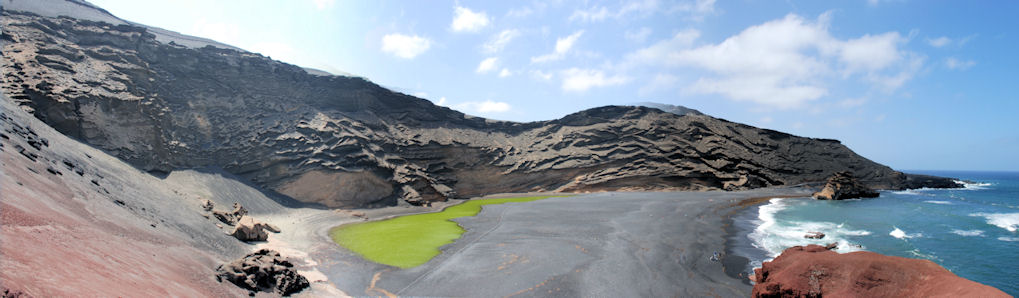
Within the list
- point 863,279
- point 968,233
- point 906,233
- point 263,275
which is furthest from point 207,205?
point 968,233

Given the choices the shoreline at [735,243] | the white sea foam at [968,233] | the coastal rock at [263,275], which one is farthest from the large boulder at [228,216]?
the white sea foam at [968,233]

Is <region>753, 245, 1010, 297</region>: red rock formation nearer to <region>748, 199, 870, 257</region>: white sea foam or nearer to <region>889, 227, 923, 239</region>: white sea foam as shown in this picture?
<region>748, 199, 870, 257</region>: white sea foam

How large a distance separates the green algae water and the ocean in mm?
12986

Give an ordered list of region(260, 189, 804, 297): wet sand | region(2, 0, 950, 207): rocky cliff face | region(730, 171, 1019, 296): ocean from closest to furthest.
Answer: region(260, 189, 804, 297): wet sand → region(730, 171, 1019, 296): ocean → region(2, 0, 950, 207): rocky cliff face

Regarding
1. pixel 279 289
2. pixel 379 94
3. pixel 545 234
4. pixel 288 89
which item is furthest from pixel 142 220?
pixel 379 94

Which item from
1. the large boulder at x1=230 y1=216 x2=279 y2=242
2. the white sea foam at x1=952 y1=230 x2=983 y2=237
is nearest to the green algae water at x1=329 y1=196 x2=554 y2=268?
the large boulder at x1=230 y1=216 x2=279 y2=242

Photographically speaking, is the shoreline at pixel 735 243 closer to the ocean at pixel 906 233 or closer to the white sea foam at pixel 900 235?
the ocean at pixel 906 233

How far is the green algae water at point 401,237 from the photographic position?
1619 cm

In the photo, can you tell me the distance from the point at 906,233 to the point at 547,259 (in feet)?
64.2

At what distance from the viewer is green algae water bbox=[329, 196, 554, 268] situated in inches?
637

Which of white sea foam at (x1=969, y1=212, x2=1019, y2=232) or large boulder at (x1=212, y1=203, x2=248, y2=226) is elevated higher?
white sea foam at (x1=969, y1=212, x2=1019, y2=232)

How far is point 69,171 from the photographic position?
12.2 m

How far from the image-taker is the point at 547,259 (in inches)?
604

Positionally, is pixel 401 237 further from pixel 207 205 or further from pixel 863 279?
pixel 863 279
